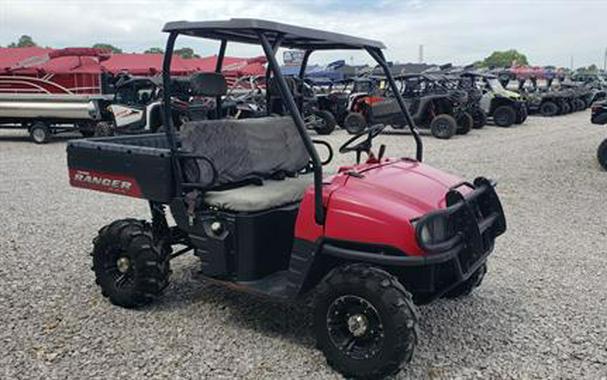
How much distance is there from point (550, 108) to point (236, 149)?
2105 cm

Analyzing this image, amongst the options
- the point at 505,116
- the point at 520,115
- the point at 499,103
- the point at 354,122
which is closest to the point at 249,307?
the point at 354,122

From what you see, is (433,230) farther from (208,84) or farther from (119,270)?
(119,270)

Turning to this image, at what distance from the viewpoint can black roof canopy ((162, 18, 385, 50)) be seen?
327cm

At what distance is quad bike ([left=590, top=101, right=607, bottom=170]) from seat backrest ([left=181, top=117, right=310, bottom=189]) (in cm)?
789

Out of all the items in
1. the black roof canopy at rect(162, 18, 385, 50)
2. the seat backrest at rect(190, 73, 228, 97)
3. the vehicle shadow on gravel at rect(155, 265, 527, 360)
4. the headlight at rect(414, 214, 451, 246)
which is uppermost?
the black roof canopy at rect(162, 18, 385, 50)

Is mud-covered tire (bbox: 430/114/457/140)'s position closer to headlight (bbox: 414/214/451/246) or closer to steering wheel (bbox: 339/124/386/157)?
steering wheel (bbox: 339/124/386/157)

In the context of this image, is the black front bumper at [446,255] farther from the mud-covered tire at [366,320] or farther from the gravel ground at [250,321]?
the gravel ground at [250,321]

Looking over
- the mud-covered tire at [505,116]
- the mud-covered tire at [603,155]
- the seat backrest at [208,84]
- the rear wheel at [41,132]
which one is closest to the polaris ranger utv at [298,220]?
the seat backrest at [208,84]

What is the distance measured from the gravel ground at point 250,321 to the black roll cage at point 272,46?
0.88 metres

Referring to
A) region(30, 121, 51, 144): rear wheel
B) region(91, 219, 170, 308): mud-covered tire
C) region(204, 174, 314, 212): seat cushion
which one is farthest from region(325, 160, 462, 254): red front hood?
region(30, 121, 51, 144): rear wheel

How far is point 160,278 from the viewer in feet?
12.9

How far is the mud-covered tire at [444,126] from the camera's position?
15078 mm

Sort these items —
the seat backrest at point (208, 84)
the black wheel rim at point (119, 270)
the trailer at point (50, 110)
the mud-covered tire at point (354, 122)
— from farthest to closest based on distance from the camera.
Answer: the mud-covered tire at point (354, 122)
the trailer at point (50, 110)
the black wheel rim at point (119, 270)
the seat backrest at point (208, 84)

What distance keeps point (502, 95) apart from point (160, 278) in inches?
649
